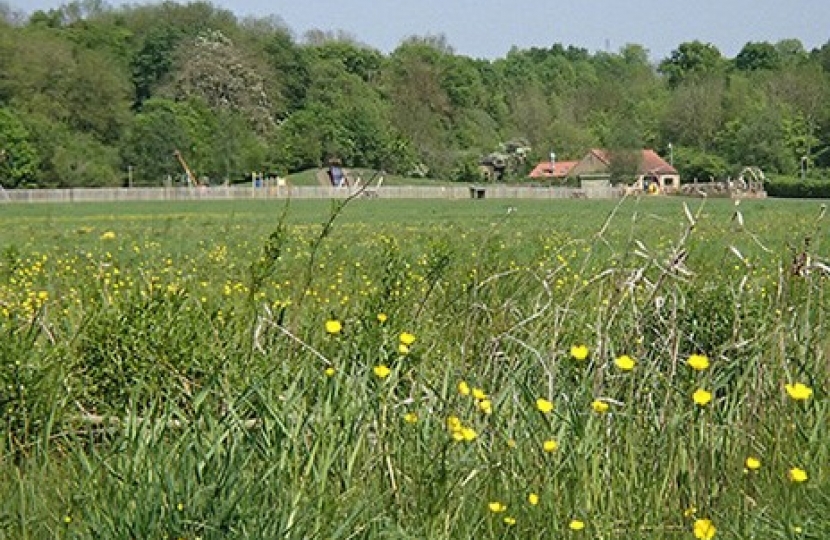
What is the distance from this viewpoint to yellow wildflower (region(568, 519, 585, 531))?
3.03 metres

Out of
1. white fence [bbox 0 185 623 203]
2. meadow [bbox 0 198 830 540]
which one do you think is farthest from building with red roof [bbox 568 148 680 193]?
meadow [bbox 0 198 830 540]

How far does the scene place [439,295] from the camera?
706 cm

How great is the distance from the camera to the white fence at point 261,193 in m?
73.9

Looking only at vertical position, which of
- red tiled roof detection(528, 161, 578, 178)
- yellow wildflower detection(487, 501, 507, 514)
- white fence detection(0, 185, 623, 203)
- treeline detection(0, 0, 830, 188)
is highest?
treeline detection(0, 0, 830, 188)

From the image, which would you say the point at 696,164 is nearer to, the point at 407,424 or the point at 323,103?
the point at 323,103

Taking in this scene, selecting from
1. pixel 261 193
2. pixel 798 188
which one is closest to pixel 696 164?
pixel 798 188

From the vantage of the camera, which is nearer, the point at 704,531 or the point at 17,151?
the point at 704,531

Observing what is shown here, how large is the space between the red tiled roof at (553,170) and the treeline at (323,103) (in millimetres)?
4018

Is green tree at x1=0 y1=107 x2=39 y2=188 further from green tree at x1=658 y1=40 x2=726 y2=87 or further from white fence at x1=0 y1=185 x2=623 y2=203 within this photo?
green tree at x1=658 y1=40 x2=726 y2=87

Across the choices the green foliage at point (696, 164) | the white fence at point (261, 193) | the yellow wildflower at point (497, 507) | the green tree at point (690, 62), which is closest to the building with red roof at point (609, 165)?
the green foliage at point (696, 164)

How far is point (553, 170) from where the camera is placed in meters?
110

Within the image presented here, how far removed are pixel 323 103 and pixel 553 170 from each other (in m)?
23.6

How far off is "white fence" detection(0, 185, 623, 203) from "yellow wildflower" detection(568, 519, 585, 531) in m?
63.5

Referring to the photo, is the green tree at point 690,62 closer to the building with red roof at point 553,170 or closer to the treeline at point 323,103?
the treeline at point 323,103
